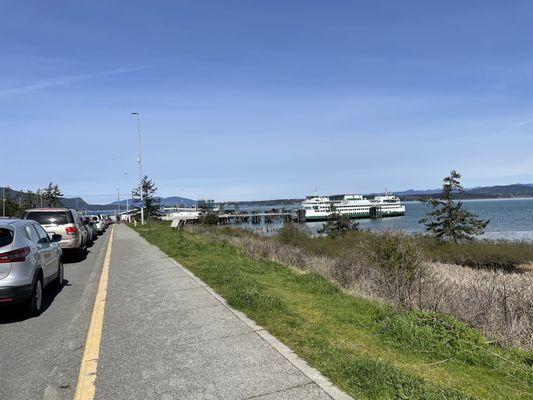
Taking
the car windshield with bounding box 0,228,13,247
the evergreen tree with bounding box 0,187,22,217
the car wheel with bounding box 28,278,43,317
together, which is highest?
the evergreen tree with bounding box 0,187,22,217

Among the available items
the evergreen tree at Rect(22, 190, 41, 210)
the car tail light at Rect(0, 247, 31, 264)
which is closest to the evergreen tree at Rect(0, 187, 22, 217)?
the evergreen tree at Rect(22, 190, 41, 210)

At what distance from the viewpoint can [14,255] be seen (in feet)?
25.4

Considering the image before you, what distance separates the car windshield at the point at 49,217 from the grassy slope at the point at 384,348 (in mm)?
9689

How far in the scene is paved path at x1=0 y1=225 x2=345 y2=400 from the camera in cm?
464

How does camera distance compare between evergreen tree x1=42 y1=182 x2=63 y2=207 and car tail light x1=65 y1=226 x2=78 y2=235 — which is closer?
car tail light x1=65 y1=226 x2=78 y2=235

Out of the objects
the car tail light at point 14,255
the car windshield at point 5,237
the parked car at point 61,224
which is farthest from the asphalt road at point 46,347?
the parked car at point 61,224

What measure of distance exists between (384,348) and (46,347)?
4.27 metres

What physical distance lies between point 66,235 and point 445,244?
26159 mm

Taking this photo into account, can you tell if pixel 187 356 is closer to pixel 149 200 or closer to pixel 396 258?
pixel 396 258

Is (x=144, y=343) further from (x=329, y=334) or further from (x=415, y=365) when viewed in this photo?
(x=415, y=365)

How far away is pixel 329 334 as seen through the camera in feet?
20.4

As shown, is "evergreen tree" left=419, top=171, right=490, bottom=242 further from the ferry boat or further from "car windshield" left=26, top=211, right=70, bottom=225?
the ferry boat

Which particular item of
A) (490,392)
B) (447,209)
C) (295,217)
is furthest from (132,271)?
(295,217)

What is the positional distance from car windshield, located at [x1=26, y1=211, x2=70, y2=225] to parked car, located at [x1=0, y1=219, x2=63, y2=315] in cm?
787
